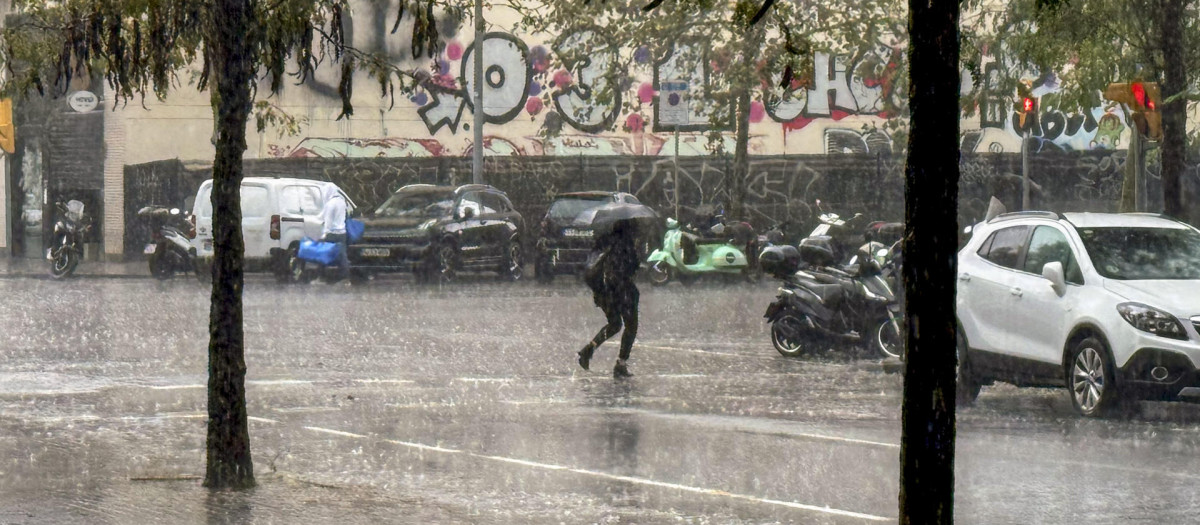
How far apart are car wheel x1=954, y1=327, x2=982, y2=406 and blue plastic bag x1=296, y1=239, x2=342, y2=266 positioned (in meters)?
15.4

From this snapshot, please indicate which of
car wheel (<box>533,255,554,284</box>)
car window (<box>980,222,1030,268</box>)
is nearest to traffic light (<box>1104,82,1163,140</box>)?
car window (<box>980,222,1030,268</box>)

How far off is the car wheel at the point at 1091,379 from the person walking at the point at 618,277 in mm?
3951

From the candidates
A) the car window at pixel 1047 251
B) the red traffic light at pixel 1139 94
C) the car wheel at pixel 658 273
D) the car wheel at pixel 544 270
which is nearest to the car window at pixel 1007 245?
the car window at pixel 1047 251

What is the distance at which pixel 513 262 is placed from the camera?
1133 inches

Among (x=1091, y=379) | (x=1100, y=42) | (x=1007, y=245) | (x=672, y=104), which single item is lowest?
(x=1091, y=379)

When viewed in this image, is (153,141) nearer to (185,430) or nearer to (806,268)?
(806,268)

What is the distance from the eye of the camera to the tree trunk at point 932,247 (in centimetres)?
491

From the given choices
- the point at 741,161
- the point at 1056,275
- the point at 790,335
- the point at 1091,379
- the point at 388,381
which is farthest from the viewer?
the point at 741,161

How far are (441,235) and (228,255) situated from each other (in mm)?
18970

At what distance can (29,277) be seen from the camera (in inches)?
1142

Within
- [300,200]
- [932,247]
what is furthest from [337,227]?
[932,247]

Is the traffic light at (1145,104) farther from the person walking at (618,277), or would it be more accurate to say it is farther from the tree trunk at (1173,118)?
the person walking at (618,277)

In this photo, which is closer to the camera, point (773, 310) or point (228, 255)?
point (228, 255)

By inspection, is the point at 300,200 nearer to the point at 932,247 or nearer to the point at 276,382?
the point at 276,382
